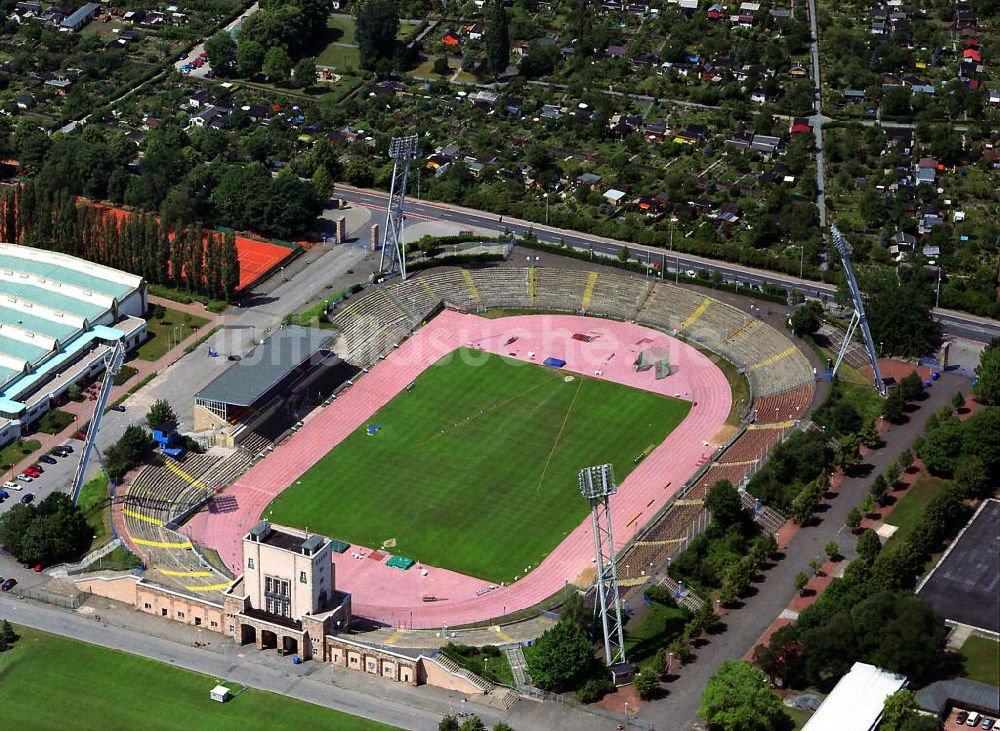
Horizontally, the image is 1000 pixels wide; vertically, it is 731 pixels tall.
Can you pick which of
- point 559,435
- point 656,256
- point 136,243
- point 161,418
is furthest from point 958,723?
point 136,243

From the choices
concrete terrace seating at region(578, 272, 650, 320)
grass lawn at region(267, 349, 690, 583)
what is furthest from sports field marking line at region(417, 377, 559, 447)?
concrete terrace seating at region(578, 272, 650, 320)

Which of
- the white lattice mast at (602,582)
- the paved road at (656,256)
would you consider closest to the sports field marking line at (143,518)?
the white lattice mast at (602,582)

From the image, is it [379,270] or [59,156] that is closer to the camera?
[379,270]

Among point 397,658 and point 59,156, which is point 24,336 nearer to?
point 59,156

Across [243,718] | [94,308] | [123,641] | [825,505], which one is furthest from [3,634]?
[825,505]

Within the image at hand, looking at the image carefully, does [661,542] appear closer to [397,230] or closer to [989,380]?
[989,380]

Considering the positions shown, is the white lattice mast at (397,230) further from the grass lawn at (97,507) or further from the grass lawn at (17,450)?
the grass lawn at (97,507)
